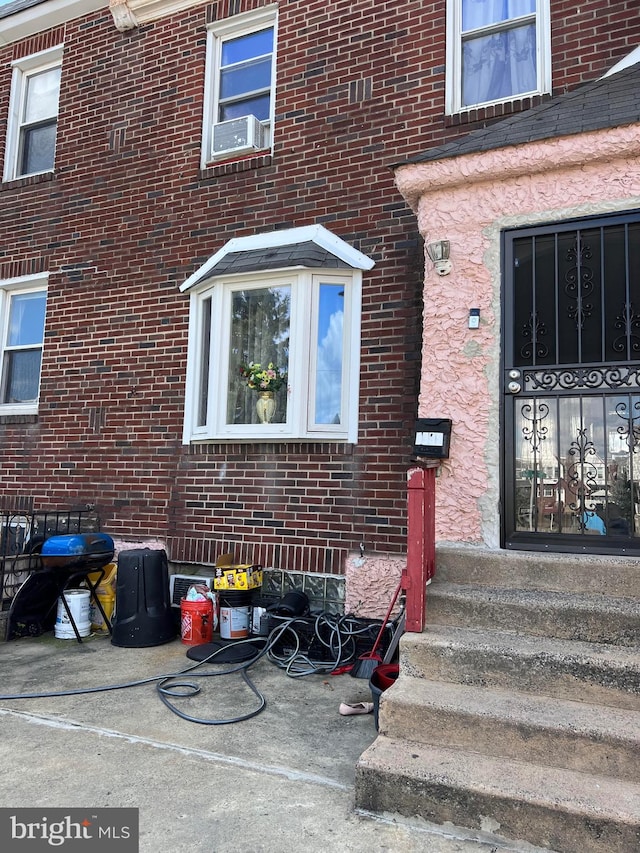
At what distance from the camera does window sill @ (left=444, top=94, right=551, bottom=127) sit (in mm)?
5126

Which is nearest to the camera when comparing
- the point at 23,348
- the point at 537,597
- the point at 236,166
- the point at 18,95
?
the point at 537,597

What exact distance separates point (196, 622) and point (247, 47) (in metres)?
5.88

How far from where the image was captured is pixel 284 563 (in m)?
5.43

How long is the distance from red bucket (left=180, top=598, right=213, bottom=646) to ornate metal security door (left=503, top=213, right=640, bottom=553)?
8.70ft

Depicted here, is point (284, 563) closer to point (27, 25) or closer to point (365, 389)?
point (365, 389)

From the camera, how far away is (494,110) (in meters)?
5.18

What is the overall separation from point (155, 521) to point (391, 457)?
254cm

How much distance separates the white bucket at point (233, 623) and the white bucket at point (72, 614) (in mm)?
1232

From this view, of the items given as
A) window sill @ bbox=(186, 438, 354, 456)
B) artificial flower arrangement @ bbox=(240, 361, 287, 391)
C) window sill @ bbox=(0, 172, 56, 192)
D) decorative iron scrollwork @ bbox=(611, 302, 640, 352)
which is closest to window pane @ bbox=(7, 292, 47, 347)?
window sill @ bbox=(0, 172, 56, 192)

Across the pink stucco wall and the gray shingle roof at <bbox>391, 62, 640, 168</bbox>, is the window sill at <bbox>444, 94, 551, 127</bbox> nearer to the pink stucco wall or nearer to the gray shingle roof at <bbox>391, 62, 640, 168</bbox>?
the gray shingle roof at <bbox>391, 62, 640, 168</bbox>

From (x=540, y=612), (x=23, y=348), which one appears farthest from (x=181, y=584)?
(x=540, y=612)

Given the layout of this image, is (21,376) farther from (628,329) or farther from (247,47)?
(628,329)

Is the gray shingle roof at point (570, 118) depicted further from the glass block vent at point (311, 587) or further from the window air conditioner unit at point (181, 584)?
the window air conditioner unit at point (181, 584)

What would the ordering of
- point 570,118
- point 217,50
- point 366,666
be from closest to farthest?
1. point 570,118
2. point 366,666
3. point 217,50
